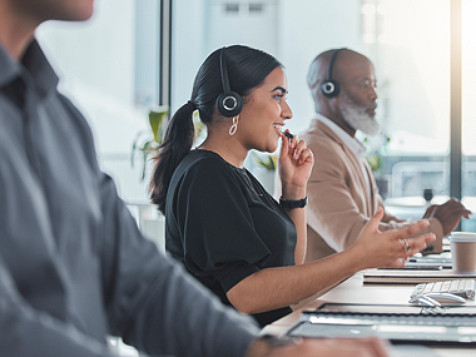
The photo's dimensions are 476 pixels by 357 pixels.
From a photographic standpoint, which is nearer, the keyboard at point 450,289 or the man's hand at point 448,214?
the keyboard at point 450,289

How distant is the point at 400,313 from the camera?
44.6 inches

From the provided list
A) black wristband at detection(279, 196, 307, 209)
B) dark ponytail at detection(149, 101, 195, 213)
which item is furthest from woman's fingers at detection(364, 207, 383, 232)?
dark ponytail at detection(149, 101, 195, 213)

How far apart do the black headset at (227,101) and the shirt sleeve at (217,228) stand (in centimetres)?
22

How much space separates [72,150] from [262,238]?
2.70 ft

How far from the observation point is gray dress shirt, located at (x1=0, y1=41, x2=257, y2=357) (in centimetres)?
56

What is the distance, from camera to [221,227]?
1.34m

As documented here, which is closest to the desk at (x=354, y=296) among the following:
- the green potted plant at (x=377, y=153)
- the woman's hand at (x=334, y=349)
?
the woman's hand at (x=334, y=349)

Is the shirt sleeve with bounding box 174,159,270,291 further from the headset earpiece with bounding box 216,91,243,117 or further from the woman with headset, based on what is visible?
the headset earpiece with bounding box 216,91,243,117

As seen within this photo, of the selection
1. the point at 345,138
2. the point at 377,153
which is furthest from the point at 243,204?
the point at 377,153

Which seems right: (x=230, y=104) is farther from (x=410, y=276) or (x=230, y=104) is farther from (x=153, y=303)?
(x=153, y=303)

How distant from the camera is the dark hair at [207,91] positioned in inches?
64.6

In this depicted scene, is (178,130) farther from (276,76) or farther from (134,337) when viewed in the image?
(134,337)

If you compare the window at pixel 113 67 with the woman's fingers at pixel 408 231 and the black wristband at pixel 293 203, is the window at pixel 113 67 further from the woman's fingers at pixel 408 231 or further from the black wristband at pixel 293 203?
the woman's fingers at pixel 408 231

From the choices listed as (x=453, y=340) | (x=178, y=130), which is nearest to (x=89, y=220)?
(x=453, y=340)
